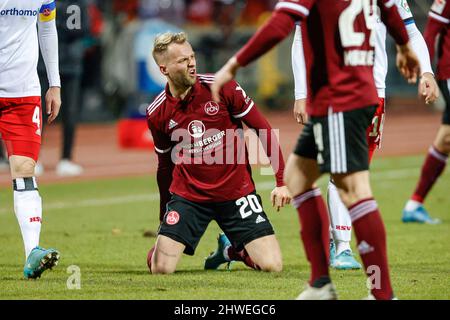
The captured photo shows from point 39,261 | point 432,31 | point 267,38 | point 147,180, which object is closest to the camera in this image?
point 267,38

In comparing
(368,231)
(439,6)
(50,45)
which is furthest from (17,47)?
(439,6)

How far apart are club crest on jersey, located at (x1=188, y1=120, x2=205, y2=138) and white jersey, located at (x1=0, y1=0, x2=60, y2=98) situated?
3.58ft

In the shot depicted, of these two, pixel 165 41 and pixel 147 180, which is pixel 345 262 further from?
pixel 147 180

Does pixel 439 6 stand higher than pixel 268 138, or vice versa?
pixel 439 6

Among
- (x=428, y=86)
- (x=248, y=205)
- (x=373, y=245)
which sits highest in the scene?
(x=428, y=86)

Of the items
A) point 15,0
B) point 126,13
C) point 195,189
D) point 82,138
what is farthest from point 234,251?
point 126,13

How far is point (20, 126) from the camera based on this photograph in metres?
7.10

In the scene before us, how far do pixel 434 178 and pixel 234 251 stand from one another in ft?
10.7

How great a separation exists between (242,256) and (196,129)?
97 cm

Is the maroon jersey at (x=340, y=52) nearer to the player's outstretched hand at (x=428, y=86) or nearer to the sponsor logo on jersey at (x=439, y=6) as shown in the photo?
the player's outstretched hand at (x=428, y=86)

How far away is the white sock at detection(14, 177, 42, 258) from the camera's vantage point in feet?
23.1

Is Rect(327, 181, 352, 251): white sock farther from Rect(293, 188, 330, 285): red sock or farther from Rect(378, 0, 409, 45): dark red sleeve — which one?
Rect(378, 0, 409, 45): dark red sleeve

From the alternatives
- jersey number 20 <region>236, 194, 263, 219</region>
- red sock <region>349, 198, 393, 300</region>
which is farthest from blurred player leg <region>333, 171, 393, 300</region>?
jersey number 20 <region>236, 194, 263, 219</region>

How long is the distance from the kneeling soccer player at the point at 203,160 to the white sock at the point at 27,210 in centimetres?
85
